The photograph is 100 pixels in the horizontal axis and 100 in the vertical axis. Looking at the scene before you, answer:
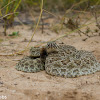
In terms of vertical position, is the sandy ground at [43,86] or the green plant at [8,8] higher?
the green plant at [8,8]

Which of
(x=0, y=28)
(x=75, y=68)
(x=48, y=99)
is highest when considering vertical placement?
(x=0, y=28)

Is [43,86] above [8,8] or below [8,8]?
below

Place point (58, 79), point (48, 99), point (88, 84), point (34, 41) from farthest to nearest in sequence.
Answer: point (34, 41) → point (58, 79) → point (88, 84) → point (48, 99)

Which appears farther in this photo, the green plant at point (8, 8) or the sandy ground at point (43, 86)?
the green plant at point (8, 8)

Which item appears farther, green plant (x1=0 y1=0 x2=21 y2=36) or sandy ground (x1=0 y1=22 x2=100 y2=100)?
green plant (x1=0 y1=0 x2=21 y2=36)

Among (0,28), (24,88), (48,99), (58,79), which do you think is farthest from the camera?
(0,28)

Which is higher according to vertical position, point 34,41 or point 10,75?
point 34,41

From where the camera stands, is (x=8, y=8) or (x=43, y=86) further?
(x=8, y=8)

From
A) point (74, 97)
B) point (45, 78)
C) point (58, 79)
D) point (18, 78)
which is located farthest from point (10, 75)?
point (74, 97)

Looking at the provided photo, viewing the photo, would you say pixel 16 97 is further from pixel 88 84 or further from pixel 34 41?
pixel 34 41

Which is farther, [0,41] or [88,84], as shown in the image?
[0,41]

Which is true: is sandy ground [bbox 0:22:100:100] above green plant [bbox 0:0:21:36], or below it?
below
